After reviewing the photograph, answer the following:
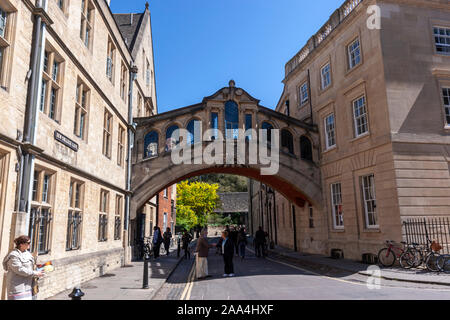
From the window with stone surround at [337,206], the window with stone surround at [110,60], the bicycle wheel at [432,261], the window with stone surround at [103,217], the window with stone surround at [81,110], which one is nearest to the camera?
the window with stone surround at [81,110]

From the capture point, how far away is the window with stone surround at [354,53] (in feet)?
56.1

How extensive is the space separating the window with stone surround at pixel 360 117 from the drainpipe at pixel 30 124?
546 inches

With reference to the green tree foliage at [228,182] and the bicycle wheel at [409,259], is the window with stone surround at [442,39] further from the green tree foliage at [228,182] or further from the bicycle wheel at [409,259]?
the green tree foliage at [228,182]

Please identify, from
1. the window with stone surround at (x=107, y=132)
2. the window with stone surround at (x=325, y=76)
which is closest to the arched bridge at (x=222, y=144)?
the window with stone surround at (x=325, y=76)

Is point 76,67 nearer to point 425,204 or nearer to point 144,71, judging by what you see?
point 144,71

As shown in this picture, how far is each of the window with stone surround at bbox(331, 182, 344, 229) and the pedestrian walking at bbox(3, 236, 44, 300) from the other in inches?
621

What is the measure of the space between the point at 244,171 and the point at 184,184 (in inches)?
1223

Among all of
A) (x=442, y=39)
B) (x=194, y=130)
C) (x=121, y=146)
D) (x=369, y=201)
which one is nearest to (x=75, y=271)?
(x=121, y=146)

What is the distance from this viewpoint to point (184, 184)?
167 ft

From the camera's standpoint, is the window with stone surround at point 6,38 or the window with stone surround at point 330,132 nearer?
the window with stone surround at point 6,38

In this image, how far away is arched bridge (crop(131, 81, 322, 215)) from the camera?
1819 cm

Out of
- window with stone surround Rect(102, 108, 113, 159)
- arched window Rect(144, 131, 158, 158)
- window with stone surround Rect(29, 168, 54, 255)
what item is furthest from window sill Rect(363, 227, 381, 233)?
window with stone surround Rect(29, 168, 54, 255)

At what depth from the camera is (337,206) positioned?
61.3 ft

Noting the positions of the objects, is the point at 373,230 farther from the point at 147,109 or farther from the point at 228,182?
the point at 228,182
